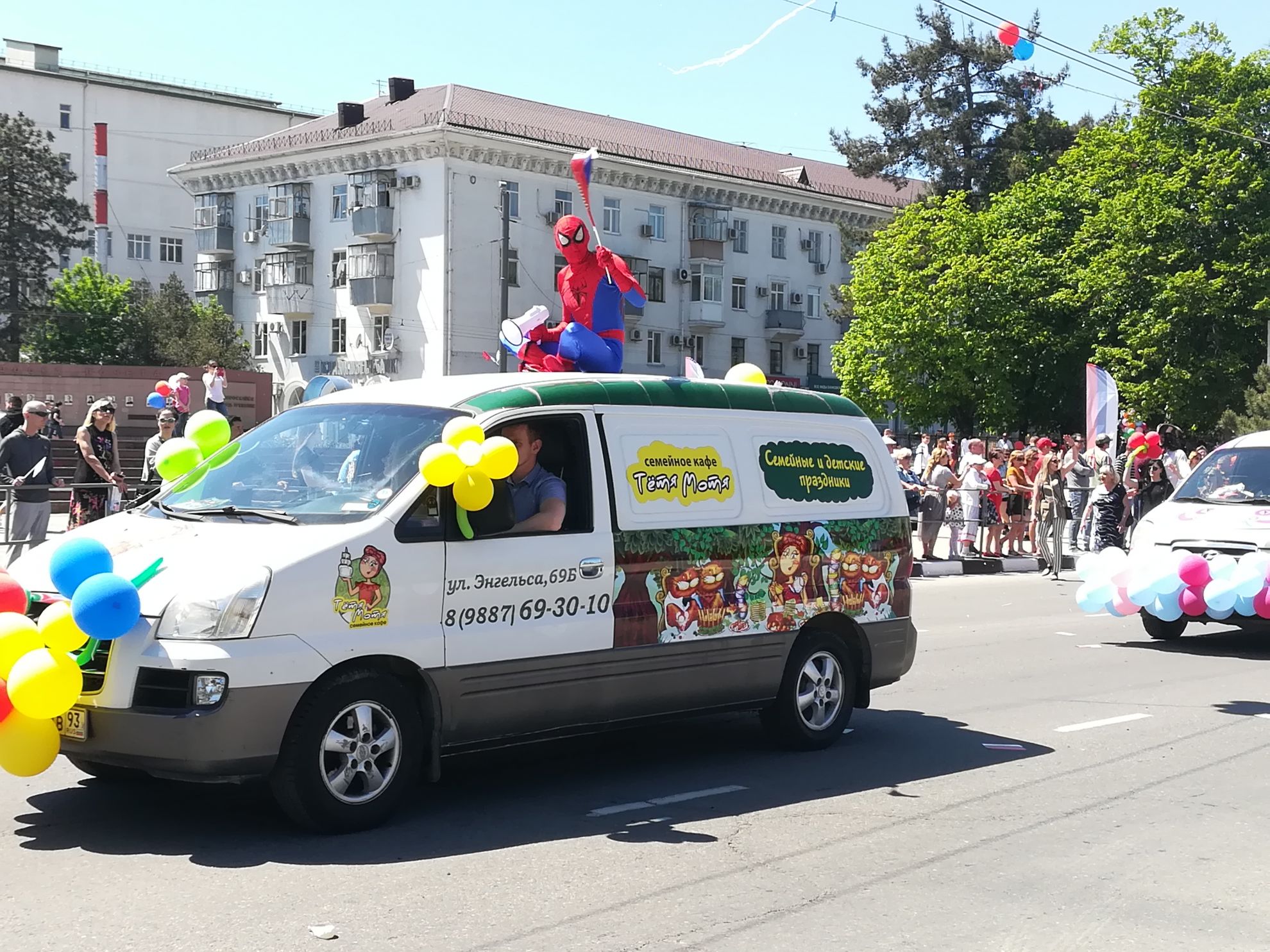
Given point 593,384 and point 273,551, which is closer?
point 273,551

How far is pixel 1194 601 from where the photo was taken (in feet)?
40.9

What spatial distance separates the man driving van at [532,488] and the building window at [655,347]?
60.0 m

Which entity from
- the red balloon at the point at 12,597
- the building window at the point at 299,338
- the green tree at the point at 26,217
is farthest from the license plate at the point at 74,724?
the green tree at the point at 26,217

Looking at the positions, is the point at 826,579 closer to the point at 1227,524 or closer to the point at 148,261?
the point at 1227,524

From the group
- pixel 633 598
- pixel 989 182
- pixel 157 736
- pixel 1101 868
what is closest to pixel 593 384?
pixel 633 598

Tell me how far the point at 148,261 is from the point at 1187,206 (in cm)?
5729

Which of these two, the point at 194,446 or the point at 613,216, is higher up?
the point at 613,216

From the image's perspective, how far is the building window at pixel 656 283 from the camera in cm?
6656

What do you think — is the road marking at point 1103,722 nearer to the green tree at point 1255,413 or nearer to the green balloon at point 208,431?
the green balloon at point 208,431

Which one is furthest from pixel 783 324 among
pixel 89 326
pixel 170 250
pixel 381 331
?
pixel 170 250

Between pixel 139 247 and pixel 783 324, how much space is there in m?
36.9

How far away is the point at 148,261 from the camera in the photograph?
84.6 metres

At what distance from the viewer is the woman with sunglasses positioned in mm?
15094

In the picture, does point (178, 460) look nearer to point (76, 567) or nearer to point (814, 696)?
point (76, 567)
